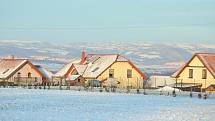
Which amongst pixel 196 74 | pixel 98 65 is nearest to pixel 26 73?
pixel 98 65

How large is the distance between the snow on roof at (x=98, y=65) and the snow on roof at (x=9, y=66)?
37.8 ft

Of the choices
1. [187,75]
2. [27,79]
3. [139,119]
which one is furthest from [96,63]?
[139,119]

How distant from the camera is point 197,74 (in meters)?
81.1

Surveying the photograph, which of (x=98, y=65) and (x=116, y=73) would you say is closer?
(x=116, y=73)

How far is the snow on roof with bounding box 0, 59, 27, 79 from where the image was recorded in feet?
326

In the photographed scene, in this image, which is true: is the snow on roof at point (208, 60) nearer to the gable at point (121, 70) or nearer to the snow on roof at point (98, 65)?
the gable at point (121, 70)

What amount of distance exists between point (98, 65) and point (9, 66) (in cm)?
1619

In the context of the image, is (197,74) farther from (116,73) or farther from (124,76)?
(116,73)

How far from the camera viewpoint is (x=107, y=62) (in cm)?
9544

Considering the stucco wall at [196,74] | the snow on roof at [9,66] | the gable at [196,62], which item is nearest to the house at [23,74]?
the snow on roof at [9,66]

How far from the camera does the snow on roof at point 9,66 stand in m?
99.5

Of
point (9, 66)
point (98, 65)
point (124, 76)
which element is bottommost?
point (124, 76)

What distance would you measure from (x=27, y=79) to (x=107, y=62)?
13.7m

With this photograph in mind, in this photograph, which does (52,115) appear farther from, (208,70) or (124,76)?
(124,76)
